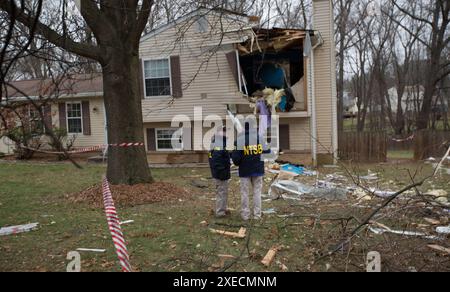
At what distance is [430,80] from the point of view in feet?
85.3

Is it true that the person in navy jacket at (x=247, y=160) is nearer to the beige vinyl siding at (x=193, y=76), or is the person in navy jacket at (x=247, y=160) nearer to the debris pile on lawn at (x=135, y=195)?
the debris pile on lawn at (x=135, y=195)

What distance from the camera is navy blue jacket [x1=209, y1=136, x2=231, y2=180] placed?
705 centimetres

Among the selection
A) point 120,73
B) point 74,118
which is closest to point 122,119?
point 120,73

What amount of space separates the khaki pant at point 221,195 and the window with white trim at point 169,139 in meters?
10.7

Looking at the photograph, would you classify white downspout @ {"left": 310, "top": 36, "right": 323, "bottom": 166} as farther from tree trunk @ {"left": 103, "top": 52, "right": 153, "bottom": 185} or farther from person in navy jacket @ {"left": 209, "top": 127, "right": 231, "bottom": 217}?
person in navy jacket @ {"left": 209, "top": 127, "right": 231, "bottom": 217}

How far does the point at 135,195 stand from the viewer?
9008 mm

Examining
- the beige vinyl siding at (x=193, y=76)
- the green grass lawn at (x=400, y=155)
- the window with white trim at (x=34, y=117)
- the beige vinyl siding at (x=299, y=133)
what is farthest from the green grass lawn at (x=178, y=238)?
the green grass lawn at (x=400, y=155)

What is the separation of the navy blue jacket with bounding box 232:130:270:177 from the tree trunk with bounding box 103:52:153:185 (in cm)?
366

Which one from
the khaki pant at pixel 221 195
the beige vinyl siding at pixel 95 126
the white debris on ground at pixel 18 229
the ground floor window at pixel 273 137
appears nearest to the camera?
the white debris on ground at pixel 18 229

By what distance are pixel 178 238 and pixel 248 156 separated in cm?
180

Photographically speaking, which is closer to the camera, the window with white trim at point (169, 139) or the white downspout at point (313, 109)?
the white downspout at point (313, 109)

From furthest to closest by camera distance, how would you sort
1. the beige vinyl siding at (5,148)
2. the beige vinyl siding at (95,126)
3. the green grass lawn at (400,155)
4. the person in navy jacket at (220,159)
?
1. the beige vinyl siding at (5,148)
2. the green grass lawn at (400,155)
3. the beige vinyl siding at (95,126)
4. the person in navy jacket at (220,159)

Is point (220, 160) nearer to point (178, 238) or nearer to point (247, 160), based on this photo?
point (247, 160)

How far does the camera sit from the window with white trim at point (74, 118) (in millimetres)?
20656
